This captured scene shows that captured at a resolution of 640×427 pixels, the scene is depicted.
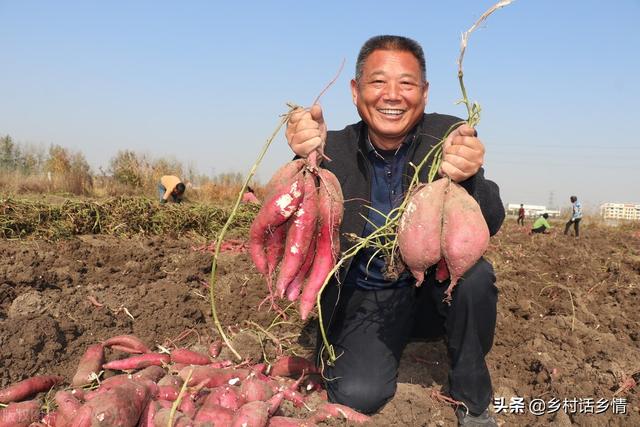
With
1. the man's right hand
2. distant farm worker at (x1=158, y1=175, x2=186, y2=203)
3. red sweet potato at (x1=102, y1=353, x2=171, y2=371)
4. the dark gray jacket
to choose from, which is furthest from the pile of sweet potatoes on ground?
distant farm worker at (x1=158, y1=175, x2=186, y2=203)

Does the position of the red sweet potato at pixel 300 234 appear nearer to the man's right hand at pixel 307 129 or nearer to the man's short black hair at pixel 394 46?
the man's right hand at pixel 307 129

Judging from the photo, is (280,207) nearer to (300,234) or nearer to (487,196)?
(300,234)

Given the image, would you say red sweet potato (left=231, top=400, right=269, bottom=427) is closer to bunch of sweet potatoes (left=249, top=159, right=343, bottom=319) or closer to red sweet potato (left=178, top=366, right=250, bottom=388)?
red sweet potato (left=178, top=366, right=250, bottom=388)

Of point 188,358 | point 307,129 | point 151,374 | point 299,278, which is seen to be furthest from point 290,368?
point 307,129

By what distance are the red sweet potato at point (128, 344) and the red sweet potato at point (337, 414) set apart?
1.13 m

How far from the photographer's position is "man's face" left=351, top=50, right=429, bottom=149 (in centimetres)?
265

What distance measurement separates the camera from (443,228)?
2219 millimetres

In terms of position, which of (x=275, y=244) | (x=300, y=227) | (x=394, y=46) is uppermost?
(x=394, y=46)

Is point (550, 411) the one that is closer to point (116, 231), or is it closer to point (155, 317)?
point (155, 317)

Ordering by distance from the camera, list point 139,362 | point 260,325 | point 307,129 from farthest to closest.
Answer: point 260,325 < point 139,362 < point 307,129

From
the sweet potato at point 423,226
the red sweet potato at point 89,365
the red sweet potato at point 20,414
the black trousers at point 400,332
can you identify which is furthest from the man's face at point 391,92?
the red sweet potato at point 20,414

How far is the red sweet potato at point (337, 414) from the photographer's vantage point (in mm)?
2461

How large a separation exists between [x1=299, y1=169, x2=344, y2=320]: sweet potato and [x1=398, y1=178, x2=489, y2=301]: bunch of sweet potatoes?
0.34 m

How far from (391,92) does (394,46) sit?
0.87 ft
